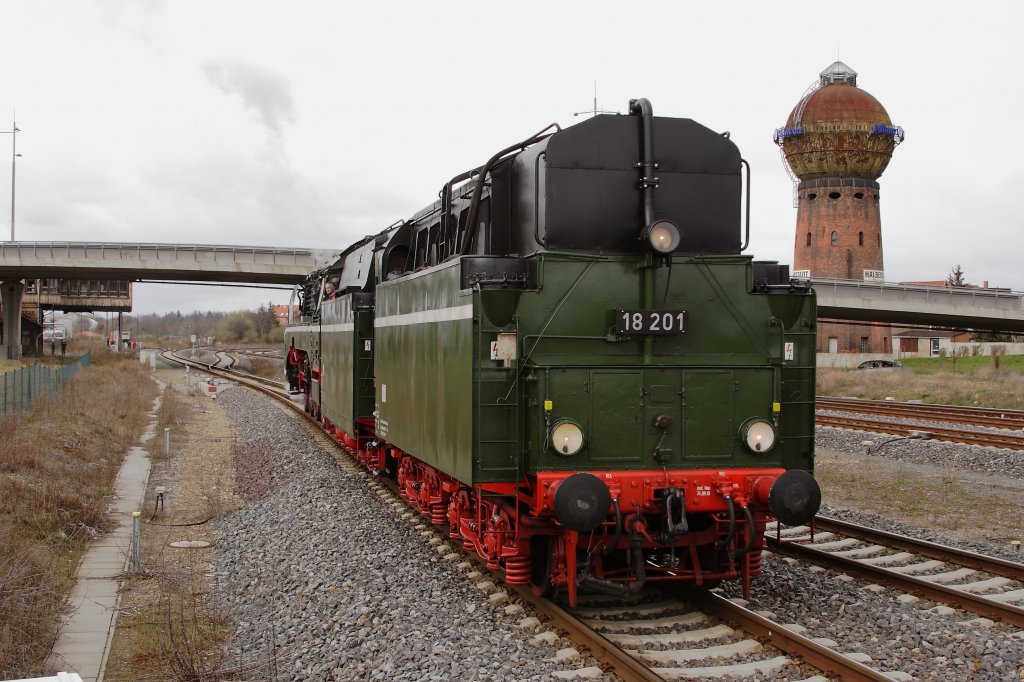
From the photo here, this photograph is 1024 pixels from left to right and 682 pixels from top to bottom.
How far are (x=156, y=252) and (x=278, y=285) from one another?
812 centimetres

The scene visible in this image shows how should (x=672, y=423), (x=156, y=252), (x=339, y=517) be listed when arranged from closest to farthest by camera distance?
1. (x=672, y=423)
2. (x=339, y=517)
3. (x=156, y=252)

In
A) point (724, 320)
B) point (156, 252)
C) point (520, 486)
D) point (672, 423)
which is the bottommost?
point (520, 486)

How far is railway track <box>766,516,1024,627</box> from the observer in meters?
7.55

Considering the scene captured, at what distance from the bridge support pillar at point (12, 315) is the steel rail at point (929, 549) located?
52.6m

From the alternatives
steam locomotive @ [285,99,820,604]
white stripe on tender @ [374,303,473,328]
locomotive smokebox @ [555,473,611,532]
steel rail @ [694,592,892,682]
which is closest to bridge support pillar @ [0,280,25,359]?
white stripe on tender @ [374,303,473,328]

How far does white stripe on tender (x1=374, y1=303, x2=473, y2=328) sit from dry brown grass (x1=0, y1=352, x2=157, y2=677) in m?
4.31

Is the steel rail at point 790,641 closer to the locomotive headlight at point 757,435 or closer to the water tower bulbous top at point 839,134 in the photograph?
the locomotive headlight at point 757,435

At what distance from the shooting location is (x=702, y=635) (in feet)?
22.4

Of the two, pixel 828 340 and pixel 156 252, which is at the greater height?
pixel 156 252

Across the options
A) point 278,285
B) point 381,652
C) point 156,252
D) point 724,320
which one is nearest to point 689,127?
Result: point 724,320

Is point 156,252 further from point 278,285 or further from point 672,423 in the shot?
point 672,423

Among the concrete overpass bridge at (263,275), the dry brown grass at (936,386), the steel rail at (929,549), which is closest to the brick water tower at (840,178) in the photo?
→ the concrete overpass bridge at (263,275)

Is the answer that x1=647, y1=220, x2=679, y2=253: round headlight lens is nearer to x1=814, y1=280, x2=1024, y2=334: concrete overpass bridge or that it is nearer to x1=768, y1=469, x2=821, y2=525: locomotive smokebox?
x1=768, y1=469, x2=821, y2=525: locomotive smokebox

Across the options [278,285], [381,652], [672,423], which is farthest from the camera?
[278,285]
